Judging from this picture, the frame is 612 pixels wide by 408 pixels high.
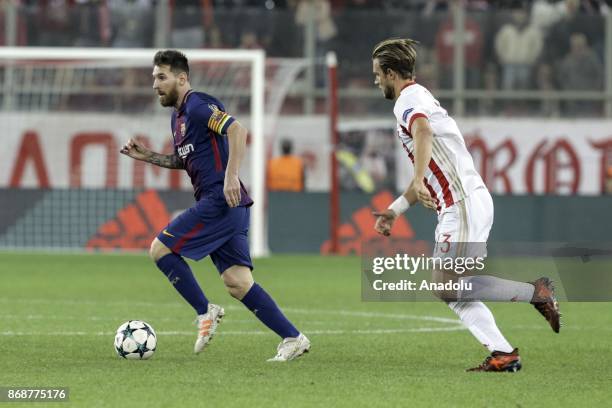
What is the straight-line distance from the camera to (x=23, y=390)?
7059 millimetres

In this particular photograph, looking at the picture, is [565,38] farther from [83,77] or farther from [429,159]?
[429,159]

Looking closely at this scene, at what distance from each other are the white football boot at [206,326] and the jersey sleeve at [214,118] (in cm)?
118

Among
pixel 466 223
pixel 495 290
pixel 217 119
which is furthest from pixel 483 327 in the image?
pixel 217 119

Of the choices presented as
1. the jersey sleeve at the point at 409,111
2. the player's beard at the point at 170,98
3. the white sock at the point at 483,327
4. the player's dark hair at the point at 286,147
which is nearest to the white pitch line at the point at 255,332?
the player's beard at the point at 170,98

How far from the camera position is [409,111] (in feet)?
26.5

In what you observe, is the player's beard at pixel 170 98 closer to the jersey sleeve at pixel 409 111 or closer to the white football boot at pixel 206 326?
the white football boot at pixel 206 326

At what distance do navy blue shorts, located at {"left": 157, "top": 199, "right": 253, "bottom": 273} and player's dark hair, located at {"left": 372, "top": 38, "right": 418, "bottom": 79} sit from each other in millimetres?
1443

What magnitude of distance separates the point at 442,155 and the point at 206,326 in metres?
1.93

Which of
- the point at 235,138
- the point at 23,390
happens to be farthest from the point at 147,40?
the point at 23,390

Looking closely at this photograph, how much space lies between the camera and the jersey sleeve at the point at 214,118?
28.7 feet

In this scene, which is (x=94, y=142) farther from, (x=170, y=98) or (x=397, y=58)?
(x=397, y=58)

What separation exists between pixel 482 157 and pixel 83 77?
658 centimetres

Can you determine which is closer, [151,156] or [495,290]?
[495,290]

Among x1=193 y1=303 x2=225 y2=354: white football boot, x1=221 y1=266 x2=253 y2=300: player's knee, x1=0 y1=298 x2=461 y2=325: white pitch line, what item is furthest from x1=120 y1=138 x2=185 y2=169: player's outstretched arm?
x1=0 y1=298 x2=461 y2=325: white pitch line
